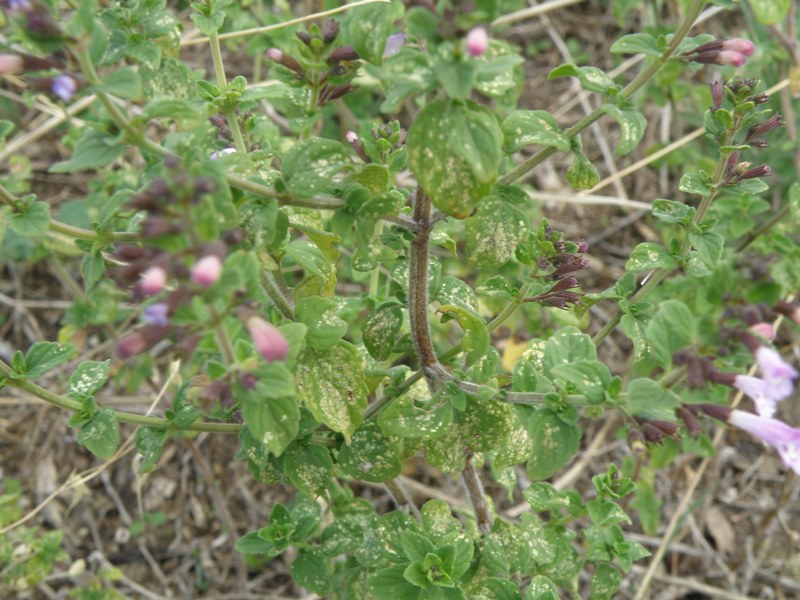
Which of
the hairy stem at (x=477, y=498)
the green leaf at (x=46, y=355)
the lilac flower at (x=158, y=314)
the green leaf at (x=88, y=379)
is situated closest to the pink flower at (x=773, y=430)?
the hairy stem at (x=477, y=498)

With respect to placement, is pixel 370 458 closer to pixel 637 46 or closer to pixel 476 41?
pixel 476 41

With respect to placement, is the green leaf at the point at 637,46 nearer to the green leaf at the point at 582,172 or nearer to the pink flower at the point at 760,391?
the green leaf at the point at 582,172

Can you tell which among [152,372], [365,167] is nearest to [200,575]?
[152,372]

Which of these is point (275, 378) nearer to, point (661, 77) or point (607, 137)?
point (661, 77)

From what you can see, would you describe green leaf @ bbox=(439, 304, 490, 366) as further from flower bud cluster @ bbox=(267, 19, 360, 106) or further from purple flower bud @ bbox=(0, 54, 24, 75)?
purple flower bud @ bbox=(0, 54, 24, 75)

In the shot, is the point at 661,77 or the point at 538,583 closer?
the point at 538,583

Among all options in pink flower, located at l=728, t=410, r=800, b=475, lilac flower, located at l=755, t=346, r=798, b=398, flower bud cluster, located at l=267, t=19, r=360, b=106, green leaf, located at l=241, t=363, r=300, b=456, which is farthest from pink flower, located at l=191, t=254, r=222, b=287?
pink flower, located at l=728, t=410, r=800, b=475

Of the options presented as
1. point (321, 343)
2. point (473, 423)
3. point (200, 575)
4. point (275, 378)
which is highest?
point (275, 378)
